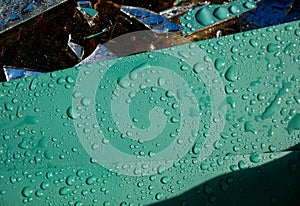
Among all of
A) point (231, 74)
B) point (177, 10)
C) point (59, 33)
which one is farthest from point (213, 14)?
point (59, 33)

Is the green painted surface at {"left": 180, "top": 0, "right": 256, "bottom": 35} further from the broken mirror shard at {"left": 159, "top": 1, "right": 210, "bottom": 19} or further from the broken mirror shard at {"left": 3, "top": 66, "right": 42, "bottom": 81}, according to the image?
the broken mirror shard at {"left": 3, "top": 66, "right": 42, "bottom": 81}

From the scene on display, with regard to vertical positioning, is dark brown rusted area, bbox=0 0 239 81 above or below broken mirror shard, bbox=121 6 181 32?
below

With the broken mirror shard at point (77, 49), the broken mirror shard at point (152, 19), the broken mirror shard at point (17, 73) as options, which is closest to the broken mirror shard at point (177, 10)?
the broken mirror shard at point (152, 19)

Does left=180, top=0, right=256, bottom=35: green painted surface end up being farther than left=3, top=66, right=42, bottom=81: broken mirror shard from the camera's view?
No

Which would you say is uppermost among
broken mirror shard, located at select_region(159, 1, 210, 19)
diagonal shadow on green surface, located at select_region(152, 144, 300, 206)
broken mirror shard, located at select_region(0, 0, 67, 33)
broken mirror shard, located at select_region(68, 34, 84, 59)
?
broken mirror shard, located at select_region(159, 1, 210, 19)

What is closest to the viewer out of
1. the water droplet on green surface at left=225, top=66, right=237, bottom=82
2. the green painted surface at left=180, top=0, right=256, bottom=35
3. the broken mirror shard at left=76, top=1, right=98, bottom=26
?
the water droplet on green surface at left=225, top=66, right=237, bottom=82

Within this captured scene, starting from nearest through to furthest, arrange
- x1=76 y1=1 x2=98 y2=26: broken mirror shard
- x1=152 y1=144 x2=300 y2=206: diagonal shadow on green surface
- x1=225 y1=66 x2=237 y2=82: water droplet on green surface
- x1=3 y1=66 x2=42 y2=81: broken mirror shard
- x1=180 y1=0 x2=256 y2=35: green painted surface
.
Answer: x1=152 y1=144 x2=300 y2=206: diagonal shadow on green surface, x1=225 y1=66 x2=237 y2=82: water droplet on green surface, x1=180 y1=0 x2=256 y2=35: green painted surface, x1=3 y1=66 x2=42 y2=81: broken mirror shard, x1=76 y1=1 x2=98 y2=26: broken mirror shard

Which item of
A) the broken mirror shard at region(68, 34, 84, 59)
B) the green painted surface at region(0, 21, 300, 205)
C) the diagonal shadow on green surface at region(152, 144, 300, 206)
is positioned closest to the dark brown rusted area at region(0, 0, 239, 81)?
the broken mirror shard at region(68, 34, 84, 59)
